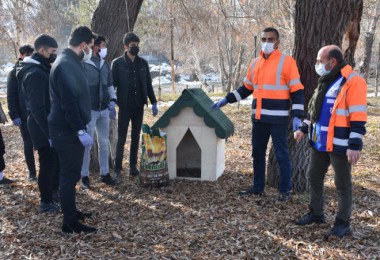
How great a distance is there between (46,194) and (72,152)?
98 cm

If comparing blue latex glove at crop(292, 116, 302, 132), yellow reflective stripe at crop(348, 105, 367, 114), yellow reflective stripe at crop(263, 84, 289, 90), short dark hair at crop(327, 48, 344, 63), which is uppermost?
short dark hair at crop(327, 48, 344, 63)

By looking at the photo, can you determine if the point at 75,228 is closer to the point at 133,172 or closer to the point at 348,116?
the point at 133,172

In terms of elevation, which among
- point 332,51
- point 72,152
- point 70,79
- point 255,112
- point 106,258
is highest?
point 332,51

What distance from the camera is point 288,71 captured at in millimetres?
4051

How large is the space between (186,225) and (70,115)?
1.54 metres

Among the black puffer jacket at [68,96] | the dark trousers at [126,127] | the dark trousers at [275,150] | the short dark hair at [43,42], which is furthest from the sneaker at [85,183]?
the dark trousers at [275,150]

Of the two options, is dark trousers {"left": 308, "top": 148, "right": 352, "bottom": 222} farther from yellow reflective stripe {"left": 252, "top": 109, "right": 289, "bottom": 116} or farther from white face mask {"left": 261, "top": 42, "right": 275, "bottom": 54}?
white face mask {"left": 261, "top": 42, "right": 275, "bottom": 54}

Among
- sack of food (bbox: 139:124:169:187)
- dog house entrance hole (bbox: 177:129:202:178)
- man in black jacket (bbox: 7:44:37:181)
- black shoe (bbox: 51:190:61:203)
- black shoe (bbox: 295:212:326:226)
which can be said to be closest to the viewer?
black shoe (bbox: 295:212:326:226)

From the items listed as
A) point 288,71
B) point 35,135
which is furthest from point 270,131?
point 35,135

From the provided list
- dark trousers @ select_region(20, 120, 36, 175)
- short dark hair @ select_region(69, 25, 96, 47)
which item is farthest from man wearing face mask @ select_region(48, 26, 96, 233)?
dark trousers @ select_region(20, 120, 36, 175)

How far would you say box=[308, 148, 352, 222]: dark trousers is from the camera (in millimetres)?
3338

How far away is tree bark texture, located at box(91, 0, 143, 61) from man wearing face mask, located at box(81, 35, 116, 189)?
90 cm

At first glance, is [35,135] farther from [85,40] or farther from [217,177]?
[217,177]

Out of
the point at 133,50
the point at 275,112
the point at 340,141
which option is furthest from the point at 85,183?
the point at 340,141
